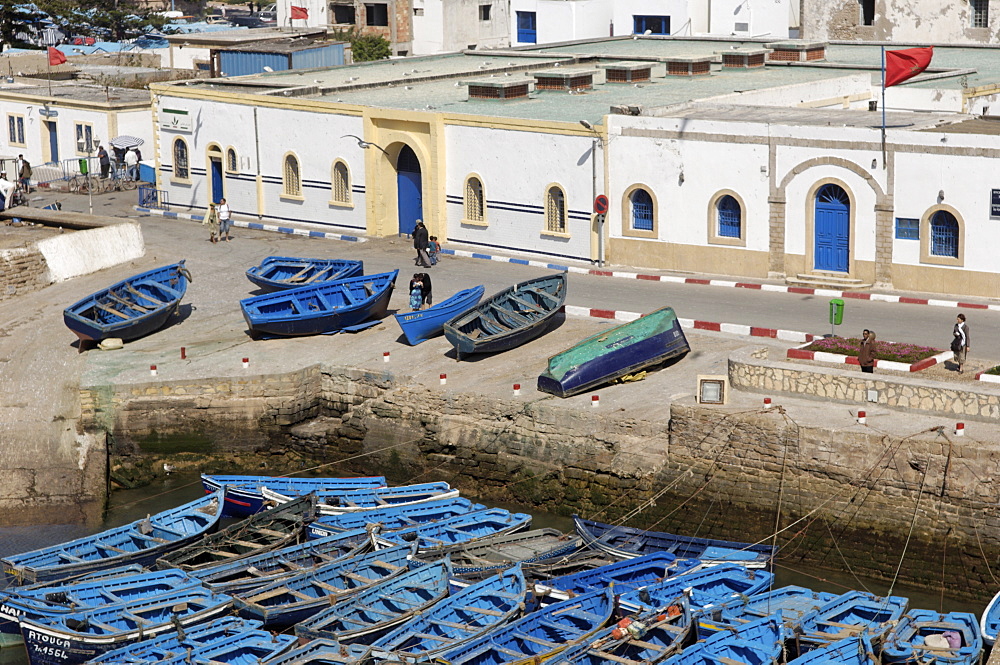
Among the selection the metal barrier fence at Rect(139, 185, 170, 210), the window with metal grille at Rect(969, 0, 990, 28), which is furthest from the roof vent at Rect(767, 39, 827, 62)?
the metal barrier fence at Rect(139, 185, 170, 210)

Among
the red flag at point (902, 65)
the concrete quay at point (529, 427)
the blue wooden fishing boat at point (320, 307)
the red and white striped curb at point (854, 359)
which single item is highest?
the red flag at point (902, 65)

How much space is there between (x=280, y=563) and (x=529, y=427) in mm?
6540

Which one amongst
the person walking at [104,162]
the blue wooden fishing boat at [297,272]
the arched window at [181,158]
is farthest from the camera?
the person walking at [104,162]

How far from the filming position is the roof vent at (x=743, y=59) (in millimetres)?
50125

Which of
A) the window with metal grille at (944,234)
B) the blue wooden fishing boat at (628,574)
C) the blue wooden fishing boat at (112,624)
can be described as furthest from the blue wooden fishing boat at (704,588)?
the window with metal grille at (944,234)

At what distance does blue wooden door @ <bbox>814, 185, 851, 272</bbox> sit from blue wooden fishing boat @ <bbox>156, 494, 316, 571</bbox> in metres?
15.3

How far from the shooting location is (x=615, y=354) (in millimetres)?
29922

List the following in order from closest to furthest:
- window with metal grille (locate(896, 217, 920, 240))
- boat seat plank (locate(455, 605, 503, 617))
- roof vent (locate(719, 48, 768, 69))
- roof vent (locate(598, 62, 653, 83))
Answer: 1. boat seat plank (locate(455, 605, 503, 617))
2. window with metal grille (locate(896, 217, 920, 240))
3. roof vent (locate(598, 62, 653, 83))
4. roof vent (locate(719, 48, 768, 69))

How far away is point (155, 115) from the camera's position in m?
48.7

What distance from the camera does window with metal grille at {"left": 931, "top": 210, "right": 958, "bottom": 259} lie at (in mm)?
34062

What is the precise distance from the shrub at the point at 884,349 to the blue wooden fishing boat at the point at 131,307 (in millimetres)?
15347

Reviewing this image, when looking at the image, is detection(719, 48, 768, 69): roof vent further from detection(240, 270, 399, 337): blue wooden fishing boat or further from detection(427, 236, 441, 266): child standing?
detection(240, 270, 399, 337): blue wooden fishing boat

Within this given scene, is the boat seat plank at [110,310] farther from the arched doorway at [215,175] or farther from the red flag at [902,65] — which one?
the red flag at [902,65]

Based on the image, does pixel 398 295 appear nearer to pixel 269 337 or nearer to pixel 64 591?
pixel 269 337
